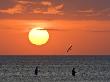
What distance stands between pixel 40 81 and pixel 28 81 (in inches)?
66.6

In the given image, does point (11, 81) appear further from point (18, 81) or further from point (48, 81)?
point (48, 81)

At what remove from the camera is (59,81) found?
69.0m

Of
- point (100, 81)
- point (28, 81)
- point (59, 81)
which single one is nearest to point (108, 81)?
point (100, 81)

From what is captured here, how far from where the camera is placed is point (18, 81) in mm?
68312

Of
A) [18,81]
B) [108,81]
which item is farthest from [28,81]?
[108,81]

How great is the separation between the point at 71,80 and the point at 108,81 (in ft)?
17.5

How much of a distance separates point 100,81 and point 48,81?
7.39 metres

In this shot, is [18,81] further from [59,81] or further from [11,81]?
[59,81]

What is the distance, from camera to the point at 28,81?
68.7 metres

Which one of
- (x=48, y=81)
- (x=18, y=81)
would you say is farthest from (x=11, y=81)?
(x=48, y=81)

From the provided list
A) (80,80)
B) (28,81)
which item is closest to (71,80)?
(80,80)

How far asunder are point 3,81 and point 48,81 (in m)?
6.48

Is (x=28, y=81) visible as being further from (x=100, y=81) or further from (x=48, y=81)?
(x=100, y=81)

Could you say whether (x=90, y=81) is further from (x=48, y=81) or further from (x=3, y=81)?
(x=3, y=81)
